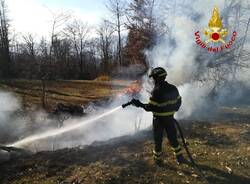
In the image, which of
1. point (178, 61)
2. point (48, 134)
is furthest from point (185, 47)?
point (48, 134)

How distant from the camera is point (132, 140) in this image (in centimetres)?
866

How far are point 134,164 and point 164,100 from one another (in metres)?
1.63

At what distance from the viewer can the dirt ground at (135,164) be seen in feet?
19.5

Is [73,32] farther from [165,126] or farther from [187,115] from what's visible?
[165,126]

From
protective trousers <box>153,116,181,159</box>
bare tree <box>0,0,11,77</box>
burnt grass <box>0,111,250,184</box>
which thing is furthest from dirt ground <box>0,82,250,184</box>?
bare tree <box>0,0,11,77</box>

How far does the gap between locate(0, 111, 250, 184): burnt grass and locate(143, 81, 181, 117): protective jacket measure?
123 cm

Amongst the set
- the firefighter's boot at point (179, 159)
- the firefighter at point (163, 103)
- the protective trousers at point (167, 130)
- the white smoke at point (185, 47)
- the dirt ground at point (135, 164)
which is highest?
the white smoke at point (185, 47)

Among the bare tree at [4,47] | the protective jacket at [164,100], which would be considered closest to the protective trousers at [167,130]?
the protective jacket at [164,100]

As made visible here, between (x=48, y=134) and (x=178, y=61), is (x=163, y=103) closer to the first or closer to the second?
(x=48, y=134)

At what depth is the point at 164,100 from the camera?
612 centimetres

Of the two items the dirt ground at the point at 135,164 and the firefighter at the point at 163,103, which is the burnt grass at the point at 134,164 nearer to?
the dirt ground at the point at 135,164

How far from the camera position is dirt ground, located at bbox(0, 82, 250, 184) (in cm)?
595

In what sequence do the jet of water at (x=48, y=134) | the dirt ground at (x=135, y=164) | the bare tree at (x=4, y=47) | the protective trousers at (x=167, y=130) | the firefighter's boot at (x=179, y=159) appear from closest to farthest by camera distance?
the dirt ground at (x=135, y=164)
the protective trousers at (x=167, y=130)
the firefighter's boot at (x=179, y=159)
the jet of water at (x=48, y=134)
the bare tree at (x=4, y=47)

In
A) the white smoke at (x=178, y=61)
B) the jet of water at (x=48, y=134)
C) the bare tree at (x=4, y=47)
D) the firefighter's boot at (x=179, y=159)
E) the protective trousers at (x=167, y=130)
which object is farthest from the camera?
the bare tree at (x=4, y=47)
